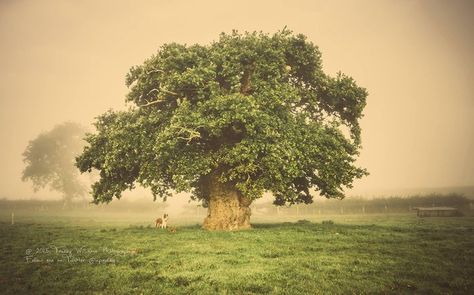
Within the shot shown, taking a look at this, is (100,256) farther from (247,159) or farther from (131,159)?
(247,159)

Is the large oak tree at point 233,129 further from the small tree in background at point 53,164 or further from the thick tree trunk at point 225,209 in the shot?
the small tree in background at point 53,164

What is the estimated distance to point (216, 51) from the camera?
108 feet

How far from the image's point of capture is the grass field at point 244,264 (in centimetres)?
1455

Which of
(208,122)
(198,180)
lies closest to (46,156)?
(198,180)

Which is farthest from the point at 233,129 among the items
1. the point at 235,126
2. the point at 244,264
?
the point at 244,264

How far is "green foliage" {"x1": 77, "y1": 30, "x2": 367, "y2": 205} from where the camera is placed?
28922 mm

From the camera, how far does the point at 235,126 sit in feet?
100

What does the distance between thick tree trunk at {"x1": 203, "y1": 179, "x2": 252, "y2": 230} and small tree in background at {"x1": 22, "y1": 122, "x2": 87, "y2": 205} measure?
93.7m

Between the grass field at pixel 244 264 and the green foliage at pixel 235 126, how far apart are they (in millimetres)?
5987

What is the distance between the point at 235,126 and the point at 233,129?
0.36m

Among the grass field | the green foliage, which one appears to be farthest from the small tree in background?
the grass field

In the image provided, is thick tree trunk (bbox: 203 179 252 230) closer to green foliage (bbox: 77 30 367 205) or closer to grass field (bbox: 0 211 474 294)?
green foliage (bbox: 77 30 367 205)

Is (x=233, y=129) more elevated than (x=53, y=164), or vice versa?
(x=53, y=164)

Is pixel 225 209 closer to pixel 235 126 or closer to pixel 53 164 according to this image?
pixel 235 126
